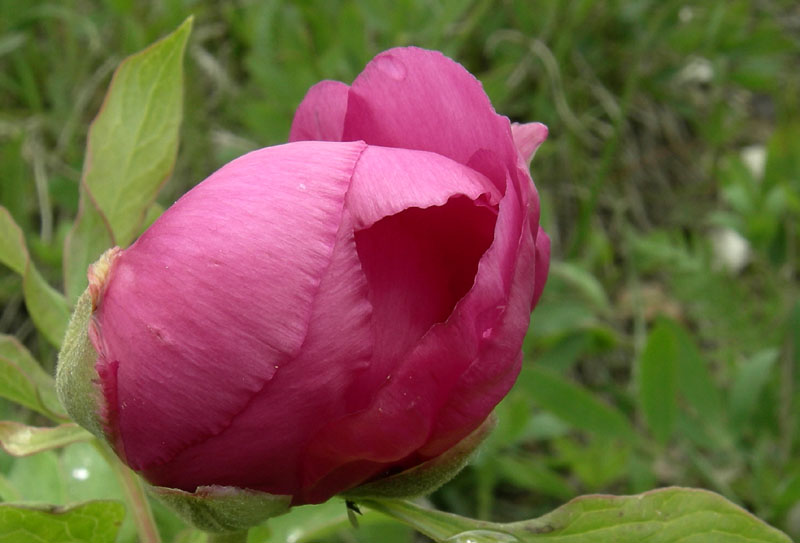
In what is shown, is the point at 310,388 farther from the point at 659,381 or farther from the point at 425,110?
the point at 659,381

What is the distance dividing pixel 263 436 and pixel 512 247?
0.63ft

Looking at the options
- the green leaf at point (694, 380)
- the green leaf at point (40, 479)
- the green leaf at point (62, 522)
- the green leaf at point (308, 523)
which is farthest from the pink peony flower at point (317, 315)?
the green leaf at point (694, 380)

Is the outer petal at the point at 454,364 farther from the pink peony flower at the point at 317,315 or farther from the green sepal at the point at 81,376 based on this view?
the green sepal at the point at 81,376

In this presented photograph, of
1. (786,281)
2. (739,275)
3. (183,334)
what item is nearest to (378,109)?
(183,334)

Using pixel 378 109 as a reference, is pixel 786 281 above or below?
below

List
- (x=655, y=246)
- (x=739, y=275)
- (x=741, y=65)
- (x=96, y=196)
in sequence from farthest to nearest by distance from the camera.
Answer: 1. (x=739, y=275)
2. (x=741, y=65)
3. (x=655, y=246)
4. (x=96, y=196)

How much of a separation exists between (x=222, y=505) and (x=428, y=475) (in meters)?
0.14

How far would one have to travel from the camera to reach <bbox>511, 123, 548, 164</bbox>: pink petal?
71 cm

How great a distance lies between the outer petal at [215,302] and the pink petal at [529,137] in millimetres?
170

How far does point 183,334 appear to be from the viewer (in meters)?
0.56

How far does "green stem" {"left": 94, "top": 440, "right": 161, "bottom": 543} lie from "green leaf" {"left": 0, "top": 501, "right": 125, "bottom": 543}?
3.3 inches

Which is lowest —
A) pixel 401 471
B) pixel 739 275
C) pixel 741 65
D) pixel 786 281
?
pixel 739 275

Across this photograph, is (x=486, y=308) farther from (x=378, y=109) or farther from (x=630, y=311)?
(x=630, y=311)

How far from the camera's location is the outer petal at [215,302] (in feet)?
1.81
